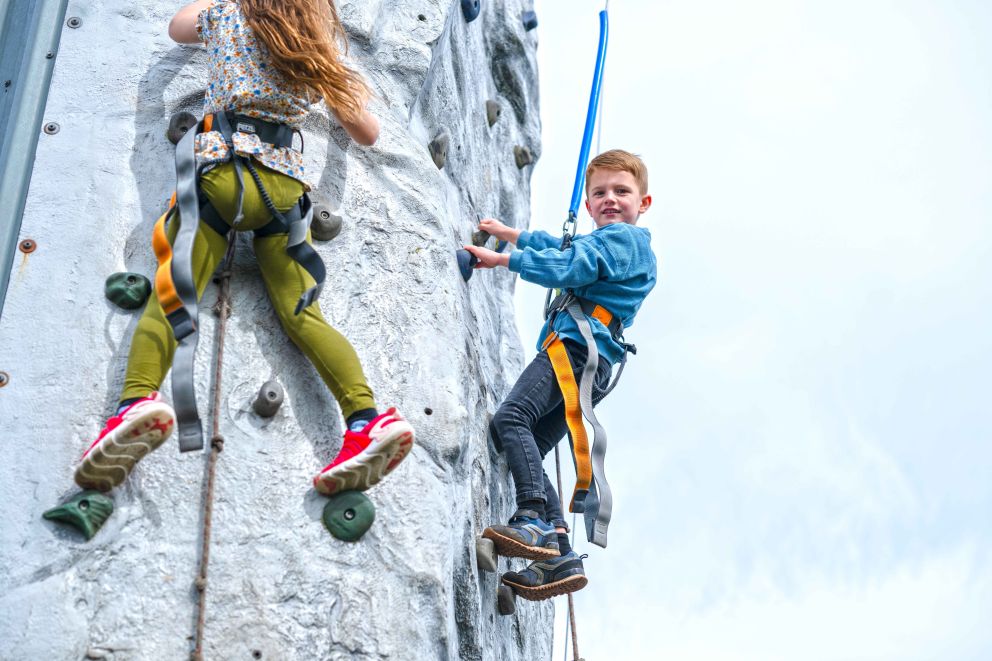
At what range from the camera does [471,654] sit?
457 centimetres

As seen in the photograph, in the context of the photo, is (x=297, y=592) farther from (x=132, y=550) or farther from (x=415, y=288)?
(x=415, y=288)

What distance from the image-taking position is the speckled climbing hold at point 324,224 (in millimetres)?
4727

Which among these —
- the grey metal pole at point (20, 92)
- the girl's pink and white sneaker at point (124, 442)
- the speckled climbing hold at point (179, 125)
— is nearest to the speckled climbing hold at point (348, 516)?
the girl's pink and white sneaker at point (124, 442)

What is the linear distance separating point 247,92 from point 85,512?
1453 mm

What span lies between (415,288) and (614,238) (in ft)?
2.89

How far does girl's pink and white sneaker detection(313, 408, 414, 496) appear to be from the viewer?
155 inches

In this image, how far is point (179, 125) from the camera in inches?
185

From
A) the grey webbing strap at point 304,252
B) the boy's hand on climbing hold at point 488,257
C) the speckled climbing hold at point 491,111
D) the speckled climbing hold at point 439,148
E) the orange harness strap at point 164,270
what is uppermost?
the speckled climbing hold at point 491,111

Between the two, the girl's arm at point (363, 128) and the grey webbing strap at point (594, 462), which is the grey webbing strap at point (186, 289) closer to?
the girl's arm at point (363, 128)

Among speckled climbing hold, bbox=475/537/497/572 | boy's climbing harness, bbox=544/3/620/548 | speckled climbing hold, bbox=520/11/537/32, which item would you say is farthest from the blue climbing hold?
speckled climbing hold, bbox=520/11/537/32

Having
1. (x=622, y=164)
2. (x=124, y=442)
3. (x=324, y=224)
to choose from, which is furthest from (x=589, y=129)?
(x=124, y=442)

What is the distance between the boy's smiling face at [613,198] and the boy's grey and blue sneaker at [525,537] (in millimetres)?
1329

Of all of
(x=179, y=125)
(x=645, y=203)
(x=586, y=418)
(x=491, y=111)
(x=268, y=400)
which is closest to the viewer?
(x=268, y=400)

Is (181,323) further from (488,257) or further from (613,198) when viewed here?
(613,198)
